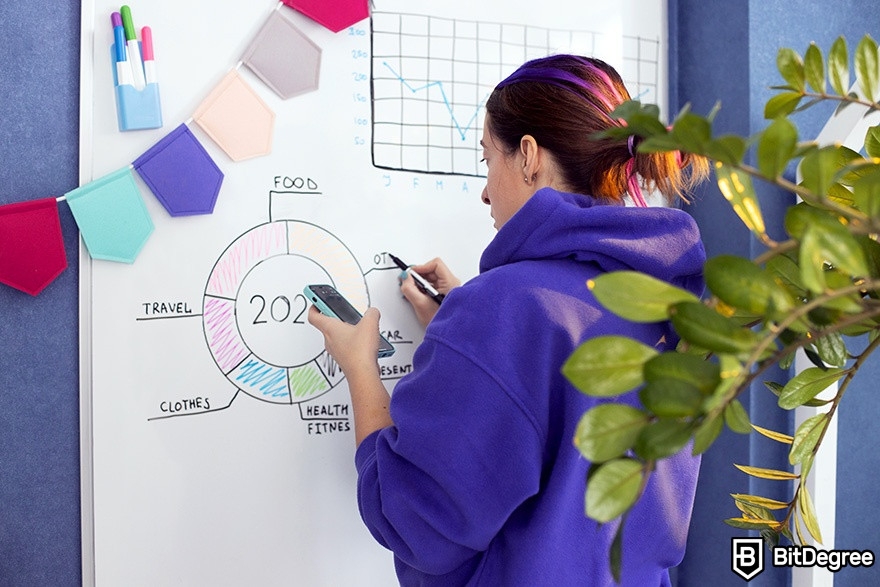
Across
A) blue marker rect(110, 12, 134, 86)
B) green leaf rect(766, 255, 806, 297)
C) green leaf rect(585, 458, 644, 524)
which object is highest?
blue marker rect(110, 12, 134, 86)

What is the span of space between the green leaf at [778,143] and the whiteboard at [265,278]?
0.81m

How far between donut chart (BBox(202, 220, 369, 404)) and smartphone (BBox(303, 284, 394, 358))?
0.8 inches

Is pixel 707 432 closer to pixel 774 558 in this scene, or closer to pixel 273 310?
pixel 273 310

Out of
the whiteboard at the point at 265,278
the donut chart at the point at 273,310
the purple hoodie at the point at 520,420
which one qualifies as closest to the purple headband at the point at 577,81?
the purple hoodie at the point at 520,420

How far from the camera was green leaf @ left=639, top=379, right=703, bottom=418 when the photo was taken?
0.38 m

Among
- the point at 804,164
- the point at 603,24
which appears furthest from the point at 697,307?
the point at 603,24

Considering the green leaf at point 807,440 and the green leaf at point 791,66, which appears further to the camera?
the green leaf at point 807,440

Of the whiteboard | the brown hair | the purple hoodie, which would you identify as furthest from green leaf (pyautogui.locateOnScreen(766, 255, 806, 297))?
the whiteboard

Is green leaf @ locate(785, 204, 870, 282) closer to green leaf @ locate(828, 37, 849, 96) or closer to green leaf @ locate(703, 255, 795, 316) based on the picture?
green leaf @ locate(703, 255, 795, 316)

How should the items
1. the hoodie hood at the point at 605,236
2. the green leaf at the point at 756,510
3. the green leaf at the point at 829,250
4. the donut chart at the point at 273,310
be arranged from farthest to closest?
the donut chart at the point at 273,310
the hoodie hood at the point at 605,236
the green leaf at the point at 756,510
the green leaf at the point at 829,250

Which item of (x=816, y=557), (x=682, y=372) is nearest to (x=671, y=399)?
(x=682, y=372)

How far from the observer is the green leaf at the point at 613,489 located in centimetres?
38

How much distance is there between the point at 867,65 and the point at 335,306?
0.72 metres

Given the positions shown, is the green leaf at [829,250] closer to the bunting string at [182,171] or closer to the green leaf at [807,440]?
the green leaf at [807,440]
